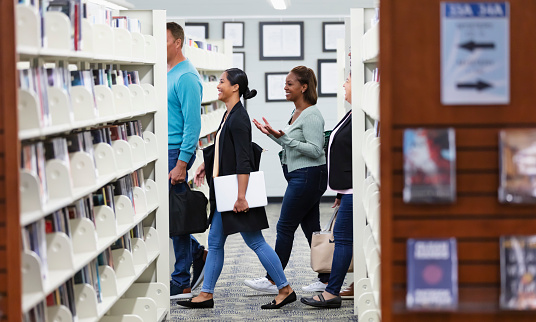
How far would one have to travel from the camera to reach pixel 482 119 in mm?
2354

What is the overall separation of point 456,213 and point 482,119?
0.30 m

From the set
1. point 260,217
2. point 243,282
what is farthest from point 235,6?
point 260,217

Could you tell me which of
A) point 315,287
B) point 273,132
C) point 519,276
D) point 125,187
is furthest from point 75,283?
point 315,287

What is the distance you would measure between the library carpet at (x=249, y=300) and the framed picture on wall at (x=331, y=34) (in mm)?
3944

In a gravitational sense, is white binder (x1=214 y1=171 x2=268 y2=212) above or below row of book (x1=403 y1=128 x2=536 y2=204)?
below

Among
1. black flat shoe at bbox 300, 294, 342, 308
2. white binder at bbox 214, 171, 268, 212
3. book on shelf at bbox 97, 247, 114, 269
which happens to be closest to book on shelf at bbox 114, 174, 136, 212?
book on shelf at bbox 97, 247, 114, 269

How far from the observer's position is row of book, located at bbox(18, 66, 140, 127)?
106 inches

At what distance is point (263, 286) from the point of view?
18.5 feet

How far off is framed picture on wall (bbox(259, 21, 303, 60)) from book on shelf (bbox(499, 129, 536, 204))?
8322 mm

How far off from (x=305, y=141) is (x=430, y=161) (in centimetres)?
320

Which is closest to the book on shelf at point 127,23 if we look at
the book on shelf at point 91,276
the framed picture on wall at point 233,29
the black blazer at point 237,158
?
the black blazer at point 237,158

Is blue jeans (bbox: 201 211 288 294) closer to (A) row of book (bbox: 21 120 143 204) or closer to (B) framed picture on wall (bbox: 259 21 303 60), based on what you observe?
(A) row of book (bbox: 21 120 143 204)

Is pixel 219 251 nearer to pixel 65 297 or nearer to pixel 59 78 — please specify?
pixel 65 297

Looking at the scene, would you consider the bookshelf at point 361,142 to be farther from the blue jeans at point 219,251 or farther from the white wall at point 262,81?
the white wall at point 262,81
